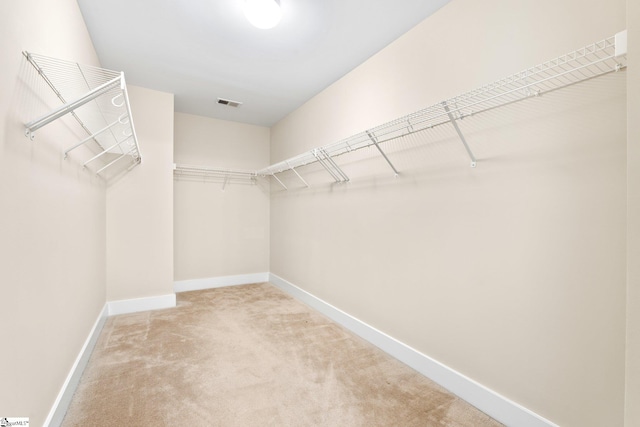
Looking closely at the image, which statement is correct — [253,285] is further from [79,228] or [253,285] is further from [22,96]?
[22,96]

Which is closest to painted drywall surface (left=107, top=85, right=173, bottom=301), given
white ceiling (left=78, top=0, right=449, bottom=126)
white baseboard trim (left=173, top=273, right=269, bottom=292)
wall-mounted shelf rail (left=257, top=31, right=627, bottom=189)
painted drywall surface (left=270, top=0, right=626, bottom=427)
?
white ceiling (left=78, top=0, right=449, bottom=126)

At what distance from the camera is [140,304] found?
316cm

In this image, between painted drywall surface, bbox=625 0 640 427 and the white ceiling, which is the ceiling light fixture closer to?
the white ceiling

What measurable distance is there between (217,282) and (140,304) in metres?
1.12

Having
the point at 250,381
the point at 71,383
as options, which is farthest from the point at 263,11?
→ the point at 71,383

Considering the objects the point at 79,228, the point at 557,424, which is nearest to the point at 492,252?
the point at 557,424

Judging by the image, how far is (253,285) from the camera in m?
4.26

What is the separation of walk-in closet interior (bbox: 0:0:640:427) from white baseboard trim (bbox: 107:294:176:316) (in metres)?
0.02

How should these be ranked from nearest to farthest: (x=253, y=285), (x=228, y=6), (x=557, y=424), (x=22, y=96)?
1. (x=22, y=96)
2. (x=557, y=424)
3. (x=228, y=6)
4. (x=253, y=285)

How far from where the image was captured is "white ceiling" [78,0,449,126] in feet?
6.30

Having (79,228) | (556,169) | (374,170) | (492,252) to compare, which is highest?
(374,170)

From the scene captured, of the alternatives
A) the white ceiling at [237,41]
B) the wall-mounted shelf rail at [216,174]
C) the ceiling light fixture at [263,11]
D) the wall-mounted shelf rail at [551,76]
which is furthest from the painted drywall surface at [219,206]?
the wall-mounted shelf rail at [551,76]

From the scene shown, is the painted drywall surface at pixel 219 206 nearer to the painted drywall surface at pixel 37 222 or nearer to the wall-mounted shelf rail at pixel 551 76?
the painted drywall surface at pixel 37 222

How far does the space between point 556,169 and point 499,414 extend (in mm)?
1348
